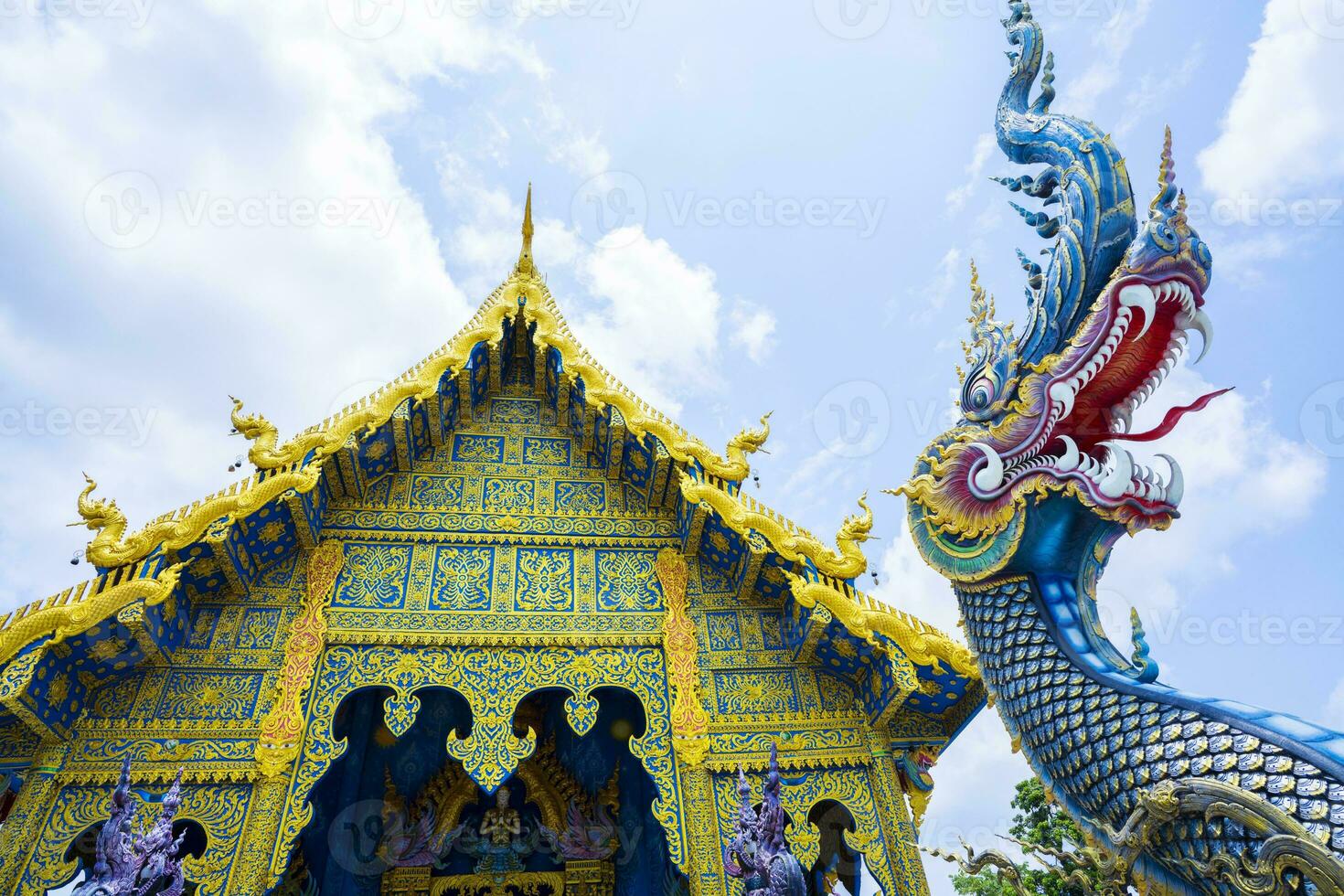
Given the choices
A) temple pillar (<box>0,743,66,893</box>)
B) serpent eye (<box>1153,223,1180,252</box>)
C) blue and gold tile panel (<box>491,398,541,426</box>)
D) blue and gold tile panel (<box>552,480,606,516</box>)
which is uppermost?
blue and gold tile panel (<box>491,398,541,426</box>)

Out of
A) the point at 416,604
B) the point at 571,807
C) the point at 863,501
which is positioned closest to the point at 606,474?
the point at 416,604

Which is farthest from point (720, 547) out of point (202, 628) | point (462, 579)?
point (202, 628)

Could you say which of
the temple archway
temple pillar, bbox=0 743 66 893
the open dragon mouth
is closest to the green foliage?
the temple archway

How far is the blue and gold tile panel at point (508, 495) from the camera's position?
7.71 m

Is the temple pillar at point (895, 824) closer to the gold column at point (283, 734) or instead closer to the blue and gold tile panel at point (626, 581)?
the blue and gold tile panel at point (626, 581)

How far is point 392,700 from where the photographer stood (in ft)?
20.6

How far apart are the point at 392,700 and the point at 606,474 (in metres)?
2.98

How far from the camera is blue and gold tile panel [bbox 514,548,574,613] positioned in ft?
22.9

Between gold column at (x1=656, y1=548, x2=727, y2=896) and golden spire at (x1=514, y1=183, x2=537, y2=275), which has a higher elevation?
golden spire at (x1=514, y1=183, x2=537, y2=275)

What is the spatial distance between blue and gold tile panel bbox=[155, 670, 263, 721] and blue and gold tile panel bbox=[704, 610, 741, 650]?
3.75 meters

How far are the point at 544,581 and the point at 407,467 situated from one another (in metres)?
1.91

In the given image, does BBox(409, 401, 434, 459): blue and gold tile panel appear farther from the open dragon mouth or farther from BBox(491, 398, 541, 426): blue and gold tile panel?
the open dragon mouth

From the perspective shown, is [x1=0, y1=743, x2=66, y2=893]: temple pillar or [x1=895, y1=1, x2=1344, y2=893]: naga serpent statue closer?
[x1=895, y1=1, x2=1344, y2=893]: naga serpent statue

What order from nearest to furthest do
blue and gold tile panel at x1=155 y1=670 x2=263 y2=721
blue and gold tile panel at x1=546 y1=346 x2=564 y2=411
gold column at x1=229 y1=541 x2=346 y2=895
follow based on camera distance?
1. gold column at x1=229 y1=541 x2=346 y2=895
2. blue and gold tile panel at x1=155 y1=670 x2=263 y2=721
3. blue and gold tile panel at x1=546 y1=346 x2=564 y2=411
